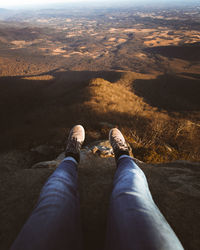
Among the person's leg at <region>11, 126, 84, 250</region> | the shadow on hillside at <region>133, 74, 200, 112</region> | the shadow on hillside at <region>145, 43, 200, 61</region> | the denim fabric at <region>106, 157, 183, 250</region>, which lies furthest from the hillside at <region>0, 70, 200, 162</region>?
the shadow on hillside at <region>145, 43, 200, 61</region>

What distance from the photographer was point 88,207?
1566 mm

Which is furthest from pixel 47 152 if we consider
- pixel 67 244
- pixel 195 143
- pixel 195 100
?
pixel 195 100

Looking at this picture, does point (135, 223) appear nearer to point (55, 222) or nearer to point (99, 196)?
point (55, 222)

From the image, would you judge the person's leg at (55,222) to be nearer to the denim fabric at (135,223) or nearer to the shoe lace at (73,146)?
the denim fabric at (135,223)

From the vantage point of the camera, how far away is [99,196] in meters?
1.76

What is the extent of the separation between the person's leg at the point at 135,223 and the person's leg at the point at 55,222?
281mm

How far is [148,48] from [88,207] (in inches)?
2627

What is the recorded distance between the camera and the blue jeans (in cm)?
88

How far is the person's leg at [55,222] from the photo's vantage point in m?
0.90

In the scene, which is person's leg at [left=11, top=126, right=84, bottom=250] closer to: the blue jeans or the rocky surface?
the blue jeans

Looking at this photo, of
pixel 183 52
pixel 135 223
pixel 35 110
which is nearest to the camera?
pixel 135 223

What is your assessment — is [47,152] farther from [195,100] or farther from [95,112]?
[195,100]

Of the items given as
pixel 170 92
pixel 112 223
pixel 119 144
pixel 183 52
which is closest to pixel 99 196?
pixel 112 223

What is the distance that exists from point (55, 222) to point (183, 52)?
194 ft
